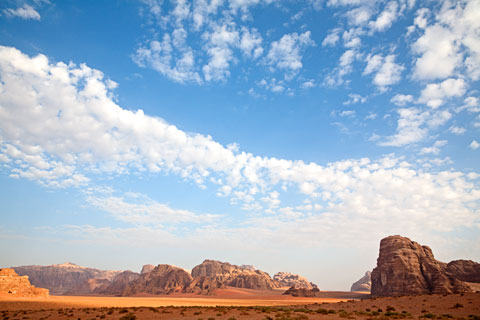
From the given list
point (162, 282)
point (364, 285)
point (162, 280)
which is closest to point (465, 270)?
point (364, 285)

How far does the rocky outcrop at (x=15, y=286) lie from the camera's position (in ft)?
191

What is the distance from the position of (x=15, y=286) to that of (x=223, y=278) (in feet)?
327

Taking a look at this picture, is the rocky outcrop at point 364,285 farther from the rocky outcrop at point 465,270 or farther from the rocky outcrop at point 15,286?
the rocky outcrop at point 15,286

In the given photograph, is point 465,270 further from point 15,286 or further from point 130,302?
point 15,286

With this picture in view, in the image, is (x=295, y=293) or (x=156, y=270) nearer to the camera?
(x=295, y=293)

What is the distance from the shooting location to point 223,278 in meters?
146

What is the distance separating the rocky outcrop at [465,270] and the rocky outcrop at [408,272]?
8.52ft

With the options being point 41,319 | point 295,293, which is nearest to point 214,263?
point 295,293

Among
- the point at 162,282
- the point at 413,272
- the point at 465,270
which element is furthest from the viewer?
the point at 162,282

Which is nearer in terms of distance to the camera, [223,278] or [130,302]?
[130,302]

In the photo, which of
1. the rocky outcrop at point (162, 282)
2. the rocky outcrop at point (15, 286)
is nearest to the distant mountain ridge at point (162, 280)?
the rocky outcrop at point (162, 282)

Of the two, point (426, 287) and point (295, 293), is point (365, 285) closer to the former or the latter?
point (295, 293)

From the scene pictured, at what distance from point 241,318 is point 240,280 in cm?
11910

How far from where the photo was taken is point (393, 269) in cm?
8169
